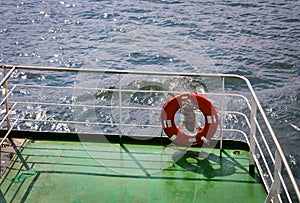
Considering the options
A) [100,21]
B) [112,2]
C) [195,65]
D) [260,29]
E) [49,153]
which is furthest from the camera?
[112,2]

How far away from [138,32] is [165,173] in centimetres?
979

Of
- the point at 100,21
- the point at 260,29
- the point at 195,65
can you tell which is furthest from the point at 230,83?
the point at 100,21

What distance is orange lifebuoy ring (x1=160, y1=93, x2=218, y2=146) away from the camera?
5332 mm

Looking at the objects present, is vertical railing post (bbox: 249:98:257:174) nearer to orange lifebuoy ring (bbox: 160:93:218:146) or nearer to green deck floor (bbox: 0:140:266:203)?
green deck floor (bbox: 0:140:266:203)

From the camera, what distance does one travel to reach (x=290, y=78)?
39.1 feet

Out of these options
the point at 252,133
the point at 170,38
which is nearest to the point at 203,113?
the point at 252,133

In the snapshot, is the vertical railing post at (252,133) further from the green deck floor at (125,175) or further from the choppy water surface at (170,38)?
the choppy water surface at (170,38)

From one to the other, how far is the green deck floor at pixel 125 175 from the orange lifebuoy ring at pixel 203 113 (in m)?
0.13

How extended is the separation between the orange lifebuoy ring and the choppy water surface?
Result: 4.93 metres

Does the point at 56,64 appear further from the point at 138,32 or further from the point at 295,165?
the point at 295,165

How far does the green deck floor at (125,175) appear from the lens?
15.6 ft

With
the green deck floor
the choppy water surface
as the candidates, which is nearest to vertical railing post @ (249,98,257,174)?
the green deck floor

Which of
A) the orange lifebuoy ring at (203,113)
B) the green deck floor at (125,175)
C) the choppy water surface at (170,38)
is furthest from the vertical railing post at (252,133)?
the choppy water surface at (170,38)

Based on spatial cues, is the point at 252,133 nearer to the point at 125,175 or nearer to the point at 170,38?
the point at 125,175
